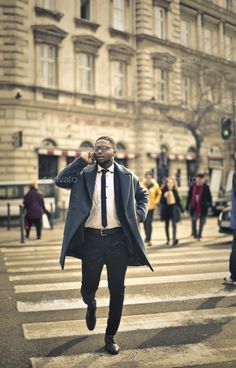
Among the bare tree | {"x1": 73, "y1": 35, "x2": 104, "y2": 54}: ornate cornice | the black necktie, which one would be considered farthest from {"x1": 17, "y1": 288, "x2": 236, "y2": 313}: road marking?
the bare tree

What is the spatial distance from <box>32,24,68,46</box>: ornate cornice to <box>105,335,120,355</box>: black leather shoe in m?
21.6

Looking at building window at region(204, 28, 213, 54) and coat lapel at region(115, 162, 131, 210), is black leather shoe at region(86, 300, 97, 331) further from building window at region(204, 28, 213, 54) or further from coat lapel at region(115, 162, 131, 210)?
building window at region(204, 28, 213, 54)

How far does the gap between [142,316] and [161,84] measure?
26.1 meters

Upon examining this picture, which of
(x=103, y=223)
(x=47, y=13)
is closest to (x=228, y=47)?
(x=47, y=13)

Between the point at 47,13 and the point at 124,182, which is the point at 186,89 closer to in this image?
the point at 47,13

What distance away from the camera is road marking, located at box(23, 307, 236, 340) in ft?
15.9

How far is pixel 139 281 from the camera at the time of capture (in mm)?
7344

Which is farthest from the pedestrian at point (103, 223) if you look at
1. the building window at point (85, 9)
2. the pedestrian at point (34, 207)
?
the building window at point (85, 9)

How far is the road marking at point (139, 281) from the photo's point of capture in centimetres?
692

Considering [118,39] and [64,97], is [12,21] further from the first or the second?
[118,39]

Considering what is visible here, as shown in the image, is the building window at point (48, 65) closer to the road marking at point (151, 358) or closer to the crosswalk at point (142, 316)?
the crosswalk at point (142, 316)

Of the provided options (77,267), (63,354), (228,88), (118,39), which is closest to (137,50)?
(118,39)

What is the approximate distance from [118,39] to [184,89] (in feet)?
20.4

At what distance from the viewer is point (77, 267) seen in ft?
29.3
